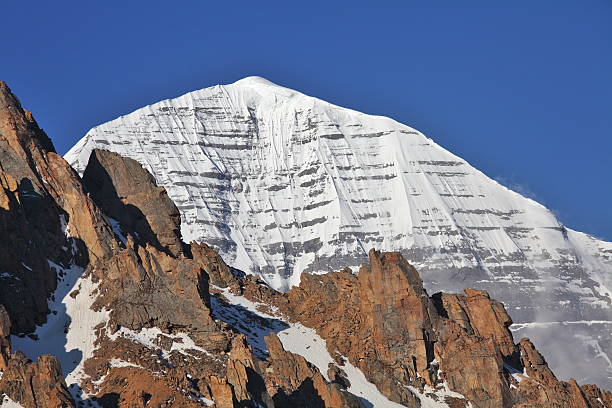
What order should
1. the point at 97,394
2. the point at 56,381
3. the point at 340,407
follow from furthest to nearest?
the point at 340,407 < the point at 97,394 < the point at 56,381

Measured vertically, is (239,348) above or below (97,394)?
above

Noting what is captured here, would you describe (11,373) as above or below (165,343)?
below

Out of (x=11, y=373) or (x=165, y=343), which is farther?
(x=165, y=343)

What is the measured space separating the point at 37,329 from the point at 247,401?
31545mm

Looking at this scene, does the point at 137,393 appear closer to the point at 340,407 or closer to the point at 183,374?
the point at 183,374

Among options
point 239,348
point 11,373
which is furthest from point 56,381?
point 239,348

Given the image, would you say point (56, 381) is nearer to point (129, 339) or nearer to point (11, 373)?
point (11, 373)

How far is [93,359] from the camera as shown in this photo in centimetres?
19225

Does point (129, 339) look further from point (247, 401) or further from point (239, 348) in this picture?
point (247, 401)

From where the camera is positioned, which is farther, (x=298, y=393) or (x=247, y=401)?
(x=298, y=393)

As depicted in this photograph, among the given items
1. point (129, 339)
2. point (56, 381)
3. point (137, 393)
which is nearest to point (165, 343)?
point (129, 339)

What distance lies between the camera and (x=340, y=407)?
648 feet

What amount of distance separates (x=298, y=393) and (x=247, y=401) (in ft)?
73.2

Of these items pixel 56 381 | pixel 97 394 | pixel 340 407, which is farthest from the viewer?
pixel 340 407
